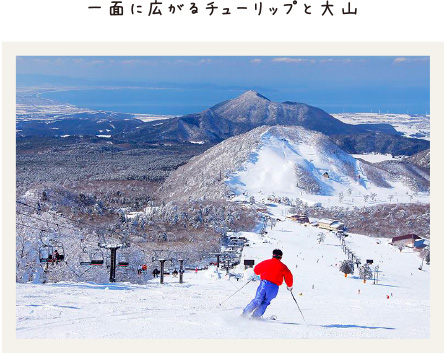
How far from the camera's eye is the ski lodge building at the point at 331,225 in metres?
41.2

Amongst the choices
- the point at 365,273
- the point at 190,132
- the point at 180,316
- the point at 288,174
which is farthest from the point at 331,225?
the point at 190,132

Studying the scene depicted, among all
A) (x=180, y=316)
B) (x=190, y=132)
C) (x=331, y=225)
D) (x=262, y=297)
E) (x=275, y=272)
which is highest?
(x=190, y=132)

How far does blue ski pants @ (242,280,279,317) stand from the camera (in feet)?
30.7

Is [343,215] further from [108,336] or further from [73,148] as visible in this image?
[73,148]

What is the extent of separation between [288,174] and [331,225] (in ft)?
66.4

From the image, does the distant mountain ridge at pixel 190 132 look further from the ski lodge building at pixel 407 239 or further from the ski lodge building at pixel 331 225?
the ski lodge building at pixel 407 239

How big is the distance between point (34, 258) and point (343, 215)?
33.8 meters

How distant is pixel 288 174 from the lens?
61469mm

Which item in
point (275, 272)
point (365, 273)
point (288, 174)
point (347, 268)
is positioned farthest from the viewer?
point (288, 174)

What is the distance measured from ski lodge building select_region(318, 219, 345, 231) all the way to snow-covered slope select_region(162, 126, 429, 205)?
11.6 meters

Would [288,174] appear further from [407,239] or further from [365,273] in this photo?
[365,273]

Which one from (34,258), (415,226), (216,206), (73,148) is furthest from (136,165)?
(34,258)

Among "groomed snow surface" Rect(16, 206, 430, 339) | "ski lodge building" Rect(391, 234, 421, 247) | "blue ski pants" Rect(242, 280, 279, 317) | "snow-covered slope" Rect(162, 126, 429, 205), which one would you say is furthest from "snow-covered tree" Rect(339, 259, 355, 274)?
"snow-covered slope" Rect(162, 126, 429, 205)

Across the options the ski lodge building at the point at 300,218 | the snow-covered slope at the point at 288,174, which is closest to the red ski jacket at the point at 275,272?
the ski lodge building at the point at 300,218
